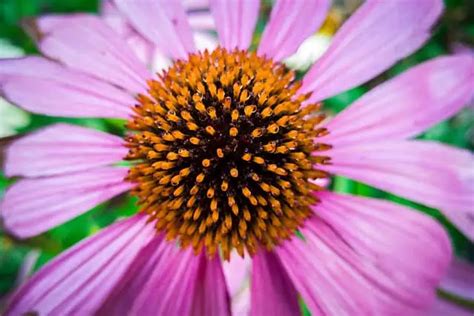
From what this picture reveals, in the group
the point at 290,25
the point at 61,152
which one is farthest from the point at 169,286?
the point at 290,25

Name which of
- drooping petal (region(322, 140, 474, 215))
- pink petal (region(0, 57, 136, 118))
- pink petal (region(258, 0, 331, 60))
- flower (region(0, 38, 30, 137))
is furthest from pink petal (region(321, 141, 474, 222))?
flower (region(0, 38, 30, 137))

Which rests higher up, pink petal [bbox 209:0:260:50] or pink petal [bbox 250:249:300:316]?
pink petal [bbox 209:0:260:50]

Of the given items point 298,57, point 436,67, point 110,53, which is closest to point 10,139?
point 110,53

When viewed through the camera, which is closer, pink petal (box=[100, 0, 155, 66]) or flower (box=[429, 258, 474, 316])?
flower (box=[429, 258, 474, 316])

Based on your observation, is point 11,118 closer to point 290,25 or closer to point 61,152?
point 61,152

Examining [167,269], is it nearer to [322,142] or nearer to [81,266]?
[81,266]

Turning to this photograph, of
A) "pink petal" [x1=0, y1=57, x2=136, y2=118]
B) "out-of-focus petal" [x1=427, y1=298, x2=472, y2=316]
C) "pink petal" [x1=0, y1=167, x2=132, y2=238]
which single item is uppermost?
"pink petal" [x1=0, y1=57, x2=136, y2=118]

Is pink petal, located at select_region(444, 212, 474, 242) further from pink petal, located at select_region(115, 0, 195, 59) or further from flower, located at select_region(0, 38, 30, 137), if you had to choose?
flower, located at select_region(0, 38, 30, 137)
